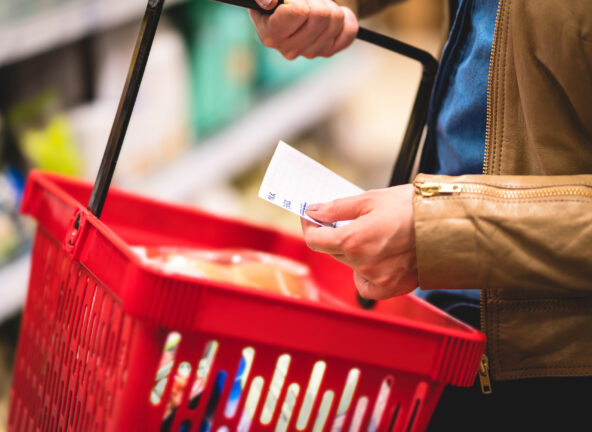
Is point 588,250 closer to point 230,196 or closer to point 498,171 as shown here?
point 498,171

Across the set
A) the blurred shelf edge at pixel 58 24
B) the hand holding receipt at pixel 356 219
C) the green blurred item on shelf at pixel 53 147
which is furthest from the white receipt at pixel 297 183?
the green blurred item on shelf at pixel 53 147

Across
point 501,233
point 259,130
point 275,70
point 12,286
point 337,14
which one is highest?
point 337,14

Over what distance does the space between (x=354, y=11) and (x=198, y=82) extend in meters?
1.32

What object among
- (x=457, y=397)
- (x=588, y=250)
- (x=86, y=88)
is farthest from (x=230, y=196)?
(x=588, y=250)

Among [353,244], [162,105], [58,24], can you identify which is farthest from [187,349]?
[162,105]

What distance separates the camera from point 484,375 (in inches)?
33.0

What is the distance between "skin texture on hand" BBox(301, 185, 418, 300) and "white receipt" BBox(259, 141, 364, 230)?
0.03 m

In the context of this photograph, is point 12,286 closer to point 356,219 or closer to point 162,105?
point 162,105

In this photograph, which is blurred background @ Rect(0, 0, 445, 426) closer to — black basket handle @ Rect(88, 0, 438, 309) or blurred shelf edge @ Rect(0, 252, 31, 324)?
blurred shelf edge @ Rect(0, 252, 31, 324)

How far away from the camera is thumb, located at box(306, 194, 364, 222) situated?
30.7 inches

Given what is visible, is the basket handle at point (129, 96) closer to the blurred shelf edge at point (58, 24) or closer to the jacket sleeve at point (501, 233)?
→ the jacket sleeve at point (501, 233)

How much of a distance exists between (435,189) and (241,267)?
0.45 m

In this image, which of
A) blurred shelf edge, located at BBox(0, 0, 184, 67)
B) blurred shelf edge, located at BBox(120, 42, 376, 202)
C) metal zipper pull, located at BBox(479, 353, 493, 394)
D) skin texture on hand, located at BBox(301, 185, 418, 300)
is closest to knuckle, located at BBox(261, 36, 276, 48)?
skin texture on hand, located at BBox(301, 185, 418, 300)

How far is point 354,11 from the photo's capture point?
1.16m
